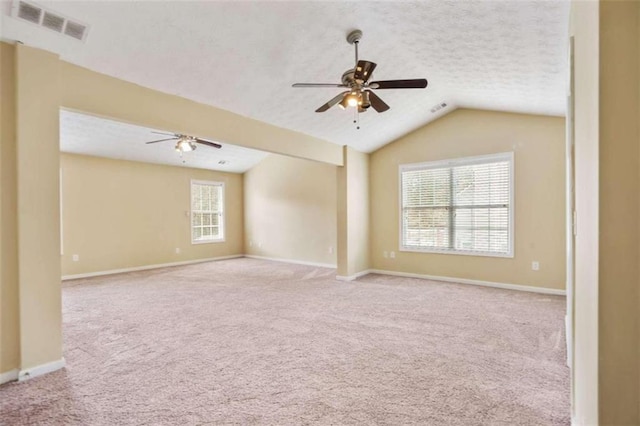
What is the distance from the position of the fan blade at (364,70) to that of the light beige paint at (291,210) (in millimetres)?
3995

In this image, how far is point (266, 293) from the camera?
4.73m

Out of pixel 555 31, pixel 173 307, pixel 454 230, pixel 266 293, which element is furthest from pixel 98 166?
pixel 555 31

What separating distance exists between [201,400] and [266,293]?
8.91 ft

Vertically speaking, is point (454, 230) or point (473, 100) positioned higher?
point (473, 100)

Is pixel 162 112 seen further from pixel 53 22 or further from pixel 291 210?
pixel 291 210

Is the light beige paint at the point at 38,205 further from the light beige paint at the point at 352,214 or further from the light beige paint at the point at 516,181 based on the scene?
the light beige paint at the point at 516,181

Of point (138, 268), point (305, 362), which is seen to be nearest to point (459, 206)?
point (305, 362)

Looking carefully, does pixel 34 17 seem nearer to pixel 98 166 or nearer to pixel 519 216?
pixel 98 166

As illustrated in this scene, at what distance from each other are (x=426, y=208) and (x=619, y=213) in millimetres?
5002

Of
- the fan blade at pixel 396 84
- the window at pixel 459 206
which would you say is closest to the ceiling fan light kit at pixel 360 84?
the fan blade at pixel 396 84

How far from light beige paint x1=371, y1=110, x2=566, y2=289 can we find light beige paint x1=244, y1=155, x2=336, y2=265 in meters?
1.56

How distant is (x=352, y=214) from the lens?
19.0 ft

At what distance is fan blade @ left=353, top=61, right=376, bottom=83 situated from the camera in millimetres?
2549

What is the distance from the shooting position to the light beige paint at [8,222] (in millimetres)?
2254
